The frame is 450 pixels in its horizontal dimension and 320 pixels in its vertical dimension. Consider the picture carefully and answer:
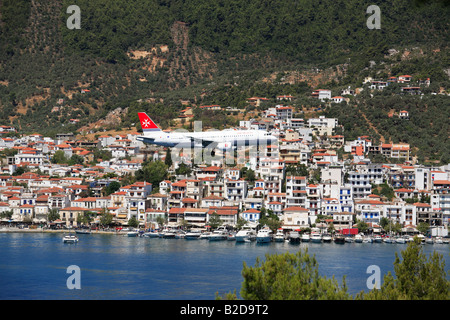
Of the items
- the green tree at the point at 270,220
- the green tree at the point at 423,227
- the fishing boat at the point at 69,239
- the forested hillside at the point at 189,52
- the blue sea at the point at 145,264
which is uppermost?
the forested hillside at the point at 189,52

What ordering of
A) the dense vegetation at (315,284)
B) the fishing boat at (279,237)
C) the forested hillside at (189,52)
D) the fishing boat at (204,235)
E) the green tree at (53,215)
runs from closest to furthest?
1. the dense vegetation at (315,284)
2. the fishing boat at (279,237)
3. the fishing boat at (204,235)
4. the green tree at (53,215)
5. the forested hillside at (189,52)

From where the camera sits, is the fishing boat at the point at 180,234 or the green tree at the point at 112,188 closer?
the fishing boat at the point at 180,234

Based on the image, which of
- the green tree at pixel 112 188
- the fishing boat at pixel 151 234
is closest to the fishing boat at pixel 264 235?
the fishing boat at pixel 151 234

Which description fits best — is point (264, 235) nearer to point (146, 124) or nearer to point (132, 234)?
point (132, 234)

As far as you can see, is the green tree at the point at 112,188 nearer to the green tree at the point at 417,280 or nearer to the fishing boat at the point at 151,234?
the fishing boat at the point at 151,234

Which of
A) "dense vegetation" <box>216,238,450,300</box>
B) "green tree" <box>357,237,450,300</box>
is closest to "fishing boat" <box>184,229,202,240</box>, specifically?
"green tree" <box>357,237,450,300</box>

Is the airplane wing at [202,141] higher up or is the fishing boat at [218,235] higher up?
the airplane wing at [202,141]

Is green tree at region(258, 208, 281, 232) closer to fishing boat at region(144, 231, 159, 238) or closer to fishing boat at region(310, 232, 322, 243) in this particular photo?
fishing boat at region(310, 232, 322, 243)
